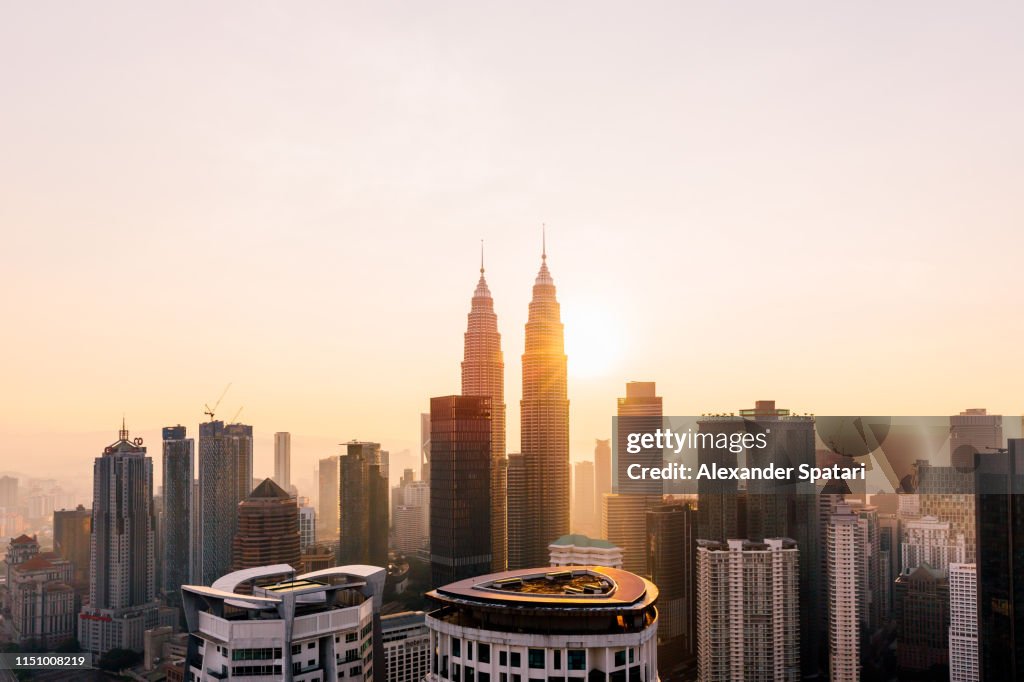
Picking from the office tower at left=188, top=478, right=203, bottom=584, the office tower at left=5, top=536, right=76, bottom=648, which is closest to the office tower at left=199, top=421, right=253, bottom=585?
the office tower at left=188, top=478, right=203, bottom=584

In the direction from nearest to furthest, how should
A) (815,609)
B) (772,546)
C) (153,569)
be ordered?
(772,546), (815,609), (153,569)

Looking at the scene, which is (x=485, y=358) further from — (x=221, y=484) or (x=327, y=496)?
(x=327, y=496)

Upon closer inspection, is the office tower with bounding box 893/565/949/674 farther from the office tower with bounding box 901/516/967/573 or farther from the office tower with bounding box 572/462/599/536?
the office tower with bounding box 572/462/599/536

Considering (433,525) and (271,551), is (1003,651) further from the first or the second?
(271,551)

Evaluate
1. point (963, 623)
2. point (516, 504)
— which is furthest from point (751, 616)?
point (516, 504)

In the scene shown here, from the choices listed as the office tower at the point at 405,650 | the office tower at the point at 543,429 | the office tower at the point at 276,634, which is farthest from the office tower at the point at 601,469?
the office tower at the point at 276,634

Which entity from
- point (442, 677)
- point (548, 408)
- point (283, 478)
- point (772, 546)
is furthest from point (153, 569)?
point (442, 677)
